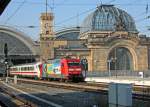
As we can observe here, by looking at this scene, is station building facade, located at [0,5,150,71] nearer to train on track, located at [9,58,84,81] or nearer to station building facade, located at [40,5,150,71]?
station building facade, located at [40,5,150,71]

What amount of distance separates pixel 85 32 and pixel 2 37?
36552 millimetres

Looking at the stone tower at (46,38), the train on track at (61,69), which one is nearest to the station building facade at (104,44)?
the stone tower at (46,38)

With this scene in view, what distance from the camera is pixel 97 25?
172125 mm

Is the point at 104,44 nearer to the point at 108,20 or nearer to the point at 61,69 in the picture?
the point at 108,20

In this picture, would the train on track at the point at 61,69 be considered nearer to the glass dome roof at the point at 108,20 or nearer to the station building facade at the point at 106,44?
the station building facade at the point at 106,44

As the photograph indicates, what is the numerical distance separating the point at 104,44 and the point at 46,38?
2087 centimetres

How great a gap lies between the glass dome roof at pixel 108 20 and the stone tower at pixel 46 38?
40.2 ft

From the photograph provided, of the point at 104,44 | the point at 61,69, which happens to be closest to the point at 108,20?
the point at 104,44

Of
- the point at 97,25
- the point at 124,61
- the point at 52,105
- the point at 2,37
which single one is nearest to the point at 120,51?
the point at 124,61

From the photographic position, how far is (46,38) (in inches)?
6501

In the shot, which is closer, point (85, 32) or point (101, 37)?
point (101, 37)

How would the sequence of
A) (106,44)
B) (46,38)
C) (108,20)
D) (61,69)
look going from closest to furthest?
1. (61,69)
2. (106,44)
3. (46,38)
4. (108,20)

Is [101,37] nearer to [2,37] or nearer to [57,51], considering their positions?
[57,51]

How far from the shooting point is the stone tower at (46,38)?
541 feet
